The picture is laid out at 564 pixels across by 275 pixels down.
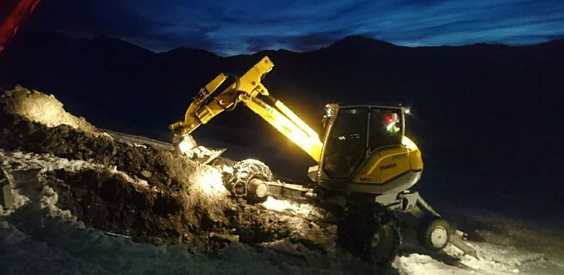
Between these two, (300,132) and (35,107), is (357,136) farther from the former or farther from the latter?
(35,107)

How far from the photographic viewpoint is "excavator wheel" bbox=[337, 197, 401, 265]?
8062 mm

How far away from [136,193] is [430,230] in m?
4.85

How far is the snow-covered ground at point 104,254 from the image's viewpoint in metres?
5.77

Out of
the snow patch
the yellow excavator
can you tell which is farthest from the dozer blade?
the snow patch

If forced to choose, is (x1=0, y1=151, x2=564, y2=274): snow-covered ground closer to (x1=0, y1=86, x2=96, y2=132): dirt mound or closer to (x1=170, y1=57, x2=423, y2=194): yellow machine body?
(x1=170, y1=57, x2=423, y2=194): yellow machine body

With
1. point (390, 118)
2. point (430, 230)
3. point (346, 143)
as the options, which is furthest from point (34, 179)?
point (430, 230)

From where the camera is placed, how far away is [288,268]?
699 centimetres

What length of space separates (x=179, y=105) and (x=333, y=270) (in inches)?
1162

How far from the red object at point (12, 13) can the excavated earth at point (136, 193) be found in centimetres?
169

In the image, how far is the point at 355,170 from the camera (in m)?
8.92

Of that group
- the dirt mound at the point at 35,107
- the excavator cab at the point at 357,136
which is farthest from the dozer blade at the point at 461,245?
the dirt mound at the point at 35,107

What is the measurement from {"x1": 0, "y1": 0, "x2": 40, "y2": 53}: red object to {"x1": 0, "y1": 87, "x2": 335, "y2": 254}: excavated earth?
1.69m

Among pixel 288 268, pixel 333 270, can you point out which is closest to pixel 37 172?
pixel 288 268

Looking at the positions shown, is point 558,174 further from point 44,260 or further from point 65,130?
point 44,260
